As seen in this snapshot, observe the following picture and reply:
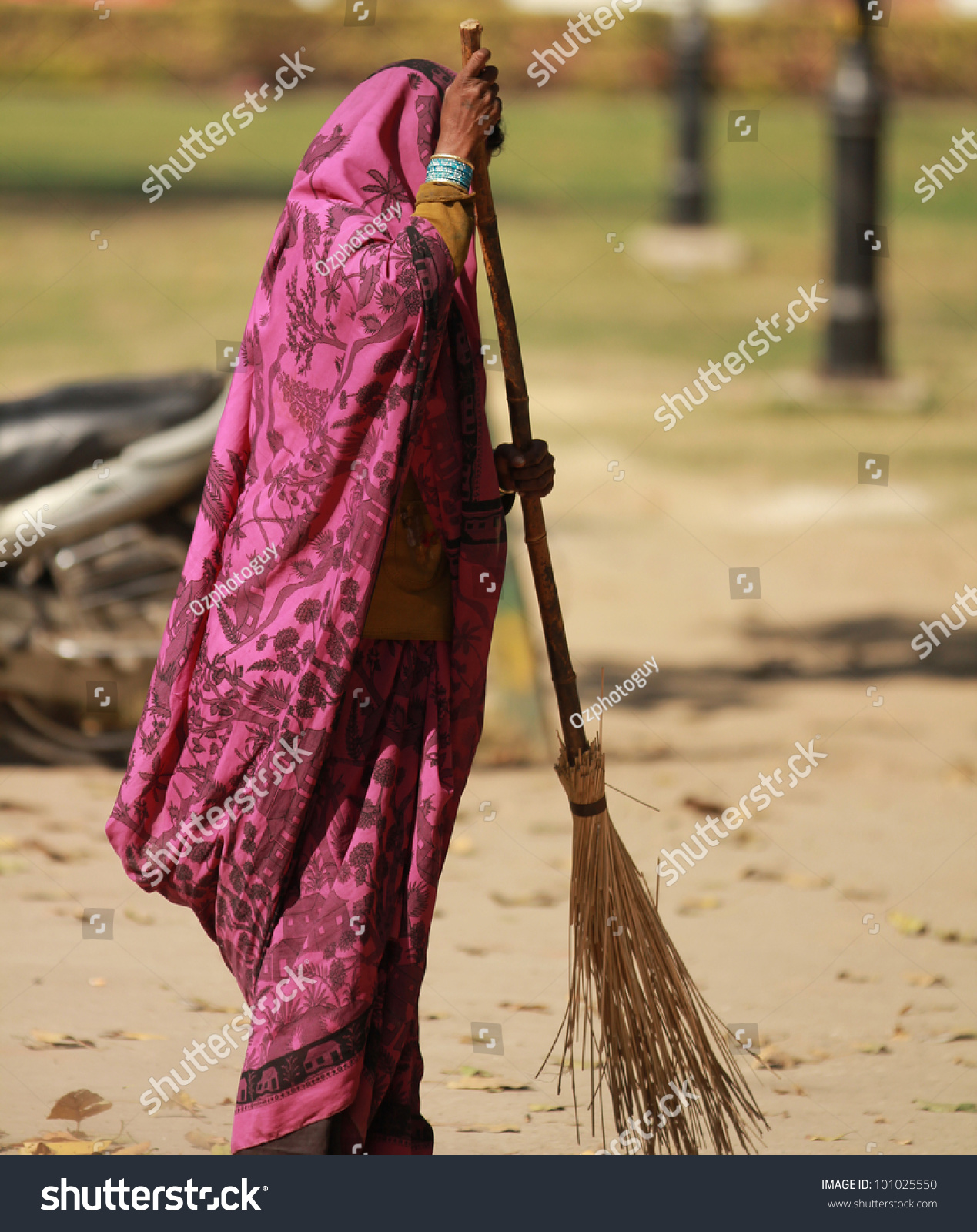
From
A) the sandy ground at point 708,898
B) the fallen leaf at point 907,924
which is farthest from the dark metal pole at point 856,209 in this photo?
the fallen leaf at point 907,924

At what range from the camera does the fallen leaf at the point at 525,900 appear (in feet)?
14.3

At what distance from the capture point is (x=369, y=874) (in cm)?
253

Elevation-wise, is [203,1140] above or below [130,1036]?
below

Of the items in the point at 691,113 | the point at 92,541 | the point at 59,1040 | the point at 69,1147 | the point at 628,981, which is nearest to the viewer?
the point at 628,981

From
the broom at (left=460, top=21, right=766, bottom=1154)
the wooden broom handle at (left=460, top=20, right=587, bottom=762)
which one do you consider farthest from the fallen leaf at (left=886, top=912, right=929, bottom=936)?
the wooden broom handle at (left=460, top=20, right=587, bottom=762)

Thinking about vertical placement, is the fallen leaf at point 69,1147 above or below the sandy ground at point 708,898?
below

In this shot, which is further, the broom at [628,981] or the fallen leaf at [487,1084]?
the fallen leaf at [487,1084]

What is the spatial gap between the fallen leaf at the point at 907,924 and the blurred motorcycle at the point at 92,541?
7.79 feet

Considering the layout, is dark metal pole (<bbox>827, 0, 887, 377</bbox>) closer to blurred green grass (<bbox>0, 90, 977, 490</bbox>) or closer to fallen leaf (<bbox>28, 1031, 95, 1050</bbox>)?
blurred green grass (<bbox>0, 90, 977, 490</bbox>)

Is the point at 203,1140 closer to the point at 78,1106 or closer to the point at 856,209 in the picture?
the point at 78,1106

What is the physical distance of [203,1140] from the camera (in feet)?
10.2

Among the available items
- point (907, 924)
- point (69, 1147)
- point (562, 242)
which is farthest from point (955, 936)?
point (562, 242)

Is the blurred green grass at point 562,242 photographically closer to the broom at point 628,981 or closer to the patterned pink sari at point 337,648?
the broom at point 628,981

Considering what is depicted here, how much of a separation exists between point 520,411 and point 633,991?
106 cm
